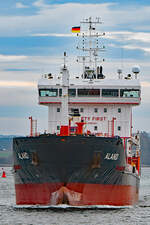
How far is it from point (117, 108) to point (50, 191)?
1028cm

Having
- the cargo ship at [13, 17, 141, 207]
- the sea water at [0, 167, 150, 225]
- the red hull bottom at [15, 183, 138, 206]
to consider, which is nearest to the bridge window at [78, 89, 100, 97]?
the cargo ship at [13, 17, 141, 207]

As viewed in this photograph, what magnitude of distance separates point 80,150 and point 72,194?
8.65 feet

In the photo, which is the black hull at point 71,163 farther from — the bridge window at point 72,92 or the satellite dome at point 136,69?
the satellite dome at point 136,69

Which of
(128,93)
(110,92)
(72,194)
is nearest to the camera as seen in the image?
(72,194)

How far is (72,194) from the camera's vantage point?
136 ft

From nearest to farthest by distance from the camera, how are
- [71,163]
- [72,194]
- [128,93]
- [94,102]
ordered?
[71,163] < [72,194] < [94,102] < [128,93]

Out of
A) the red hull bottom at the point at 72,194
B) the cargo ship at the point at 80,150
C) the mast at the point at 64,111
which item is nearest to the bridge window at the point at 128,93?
the cargo ship at the point at 80,150

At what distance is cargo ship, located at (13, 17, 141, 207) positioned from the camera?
41281 millimetres

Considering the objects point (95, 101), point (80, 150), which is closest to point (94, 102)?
point (95, 101)

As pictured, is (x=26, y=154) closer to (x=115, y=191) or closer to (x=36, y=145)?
(x=36, y=145)

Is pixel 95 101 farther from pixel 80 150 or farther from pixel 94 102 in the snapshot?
pixel 80 150

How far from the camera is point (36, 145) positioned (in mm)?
42062

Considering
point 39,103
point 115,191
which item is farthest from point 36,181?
point 39,103

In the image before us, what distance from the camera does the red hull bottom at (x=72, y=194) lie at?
41.5 meters
